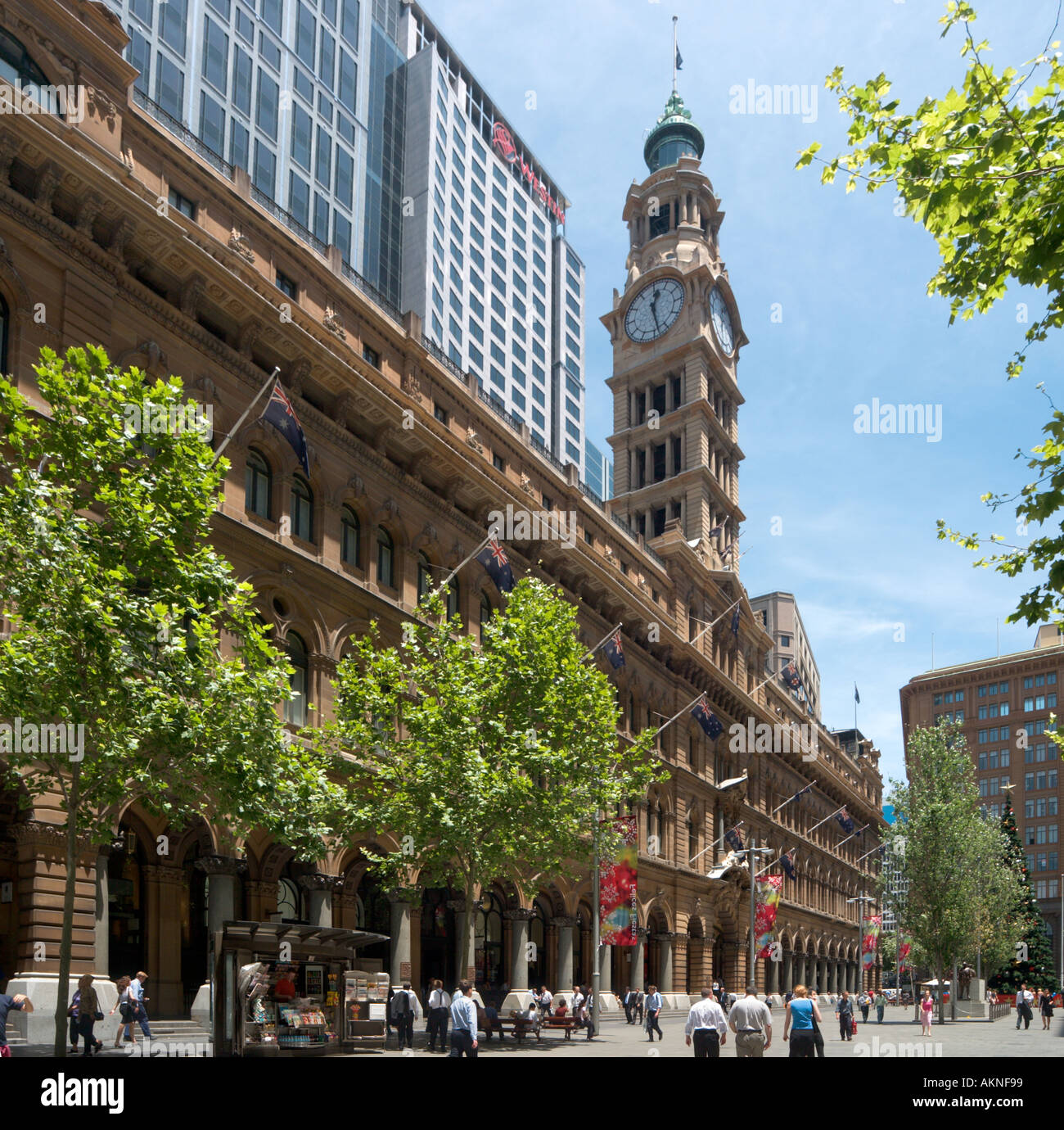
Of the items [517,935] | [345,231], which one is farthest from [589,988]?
[345,231]

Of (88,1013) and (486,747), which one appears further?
(486,747)

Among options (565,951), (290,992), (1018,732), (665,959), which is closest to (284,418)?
(290,992)

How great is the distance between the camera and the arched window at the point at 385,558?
38719mm

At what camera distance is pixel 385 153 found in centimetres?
11625

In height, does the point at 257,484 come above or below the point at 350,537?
above

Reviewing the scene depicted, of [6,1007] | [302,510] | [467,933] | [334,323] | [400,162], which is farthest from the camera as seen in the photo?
[400,162]

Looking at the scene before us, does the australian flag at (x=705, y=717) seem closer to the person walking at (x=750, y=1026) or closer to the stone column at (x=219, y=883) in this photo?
the stone column at (x=219, y=883)

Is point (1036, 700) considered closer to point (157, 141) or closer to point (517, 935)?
point (517, 935)

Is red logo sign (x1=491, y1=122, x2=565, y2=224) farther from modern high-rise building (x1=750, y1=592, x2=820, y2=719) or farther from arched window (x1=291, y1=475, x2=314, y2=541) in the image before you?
arched window (x1=291, y1=475, x2=314, y2=541)

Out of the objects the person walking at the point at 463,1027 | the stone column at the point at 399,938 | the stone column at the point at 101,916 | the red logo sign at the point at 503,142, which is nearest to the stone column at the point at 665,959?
the stone column at the point at 399,938

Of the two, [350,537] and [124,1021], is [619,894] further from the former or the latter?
[124,1021]

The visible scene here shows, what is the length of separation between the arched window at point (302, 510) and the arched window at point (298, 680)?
125 inches

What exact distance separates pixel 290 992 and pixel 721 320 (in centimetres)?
7125
